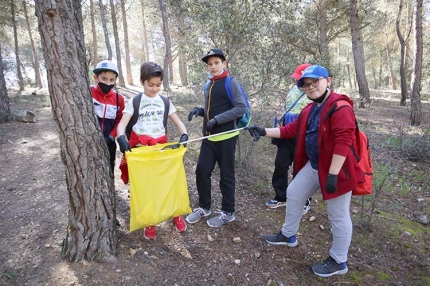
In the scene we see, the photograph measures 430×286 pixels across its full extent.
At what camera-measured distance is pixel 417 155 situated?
6.11 meters

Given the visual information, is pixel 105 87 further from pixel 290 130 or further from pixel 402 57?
pixel 402 57

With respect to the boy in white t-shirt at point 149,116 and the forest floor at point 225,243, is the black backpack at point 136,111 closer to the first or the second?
the boy in white t-shirt at point 149,116

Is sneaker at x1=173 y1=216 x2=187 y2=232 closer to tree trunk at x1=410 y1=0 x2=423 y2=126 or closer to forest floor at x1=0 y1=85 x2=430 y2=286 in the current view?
forest floor at x1=0 y1=85 x2=430 y2=286

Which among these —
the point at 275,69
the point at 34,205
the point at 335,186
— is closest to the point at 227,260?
the point at 335,186

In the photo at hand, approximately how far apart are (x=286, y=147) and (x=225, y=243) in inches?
58.1

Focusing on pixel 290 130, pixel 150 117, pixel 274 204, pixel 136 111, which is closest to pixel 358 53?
pixel 274 204

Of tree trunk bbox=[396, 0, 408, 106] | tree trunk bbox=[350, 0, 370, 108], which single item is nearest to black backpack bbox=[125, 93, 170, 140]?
tree trunk bbox=[350, 0, 370, 108]

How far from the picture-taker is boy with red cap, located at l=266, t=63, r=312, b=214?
3475 mm

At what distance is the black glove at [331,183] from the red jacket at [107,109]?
2.24 metres

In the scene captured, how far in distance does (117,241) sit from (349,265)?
7.70ft

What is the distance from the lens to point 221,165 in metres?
3.17

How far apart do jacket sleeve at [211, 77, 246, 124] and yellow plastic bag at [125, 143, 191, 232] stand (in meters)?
0.53

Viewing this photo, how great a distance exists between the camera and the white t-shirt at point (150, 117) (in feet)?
9.37

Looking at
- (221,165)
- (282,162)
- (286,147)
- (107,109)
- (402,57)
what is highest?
(402,57)
